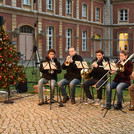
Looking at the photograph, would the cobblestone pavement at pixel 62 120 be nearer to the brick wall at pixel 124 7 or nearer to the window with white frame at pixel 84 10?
the window with white frame at pixel 84 10

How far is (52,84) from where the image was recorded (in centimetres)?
729

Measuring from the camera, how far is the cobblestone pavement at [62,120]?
15.9 ft

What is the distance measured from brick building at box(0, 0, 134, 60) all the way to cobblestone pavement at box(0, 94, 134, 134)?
40.7 feet

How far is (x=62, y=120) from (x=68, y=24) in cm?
2207

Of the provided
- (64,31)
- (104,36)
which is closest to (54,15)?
(64,31)

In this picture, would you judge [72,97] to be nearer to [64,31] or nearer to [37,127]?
[37,127]

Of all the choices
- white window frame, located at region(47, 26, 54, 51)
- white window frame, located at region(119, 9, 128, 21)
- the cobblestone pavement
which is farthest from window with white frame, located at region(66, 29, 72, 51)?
the cobblestone pavement

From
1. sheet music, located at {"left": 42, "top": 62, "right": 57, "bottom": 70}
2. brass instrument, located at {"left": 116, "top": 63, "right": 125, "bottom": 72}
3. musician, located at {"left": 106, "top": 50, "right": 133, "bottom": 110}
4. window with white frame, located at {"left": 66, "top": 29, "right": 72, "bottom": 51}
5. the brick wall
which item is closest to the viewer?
brass instrument, located at {"left": 116, "top": 63, "right": 125, "bottom": 72}

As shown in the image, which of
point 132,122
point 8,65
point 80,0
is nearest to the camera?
point 132,122

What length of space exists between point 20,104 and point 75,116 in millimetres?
1896

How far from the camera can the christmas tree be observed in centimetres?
766

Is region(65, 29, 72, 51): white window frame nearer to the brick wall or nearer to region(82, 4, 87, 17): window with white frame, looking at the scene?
region(82, 4, 87, 17): window with white frame

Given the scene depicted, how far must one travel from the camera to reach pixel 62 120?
5.55 meters

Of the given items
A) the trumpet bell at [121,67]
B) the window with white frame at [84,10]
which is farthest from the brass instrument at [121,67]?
the window with white frame at [84,10]
